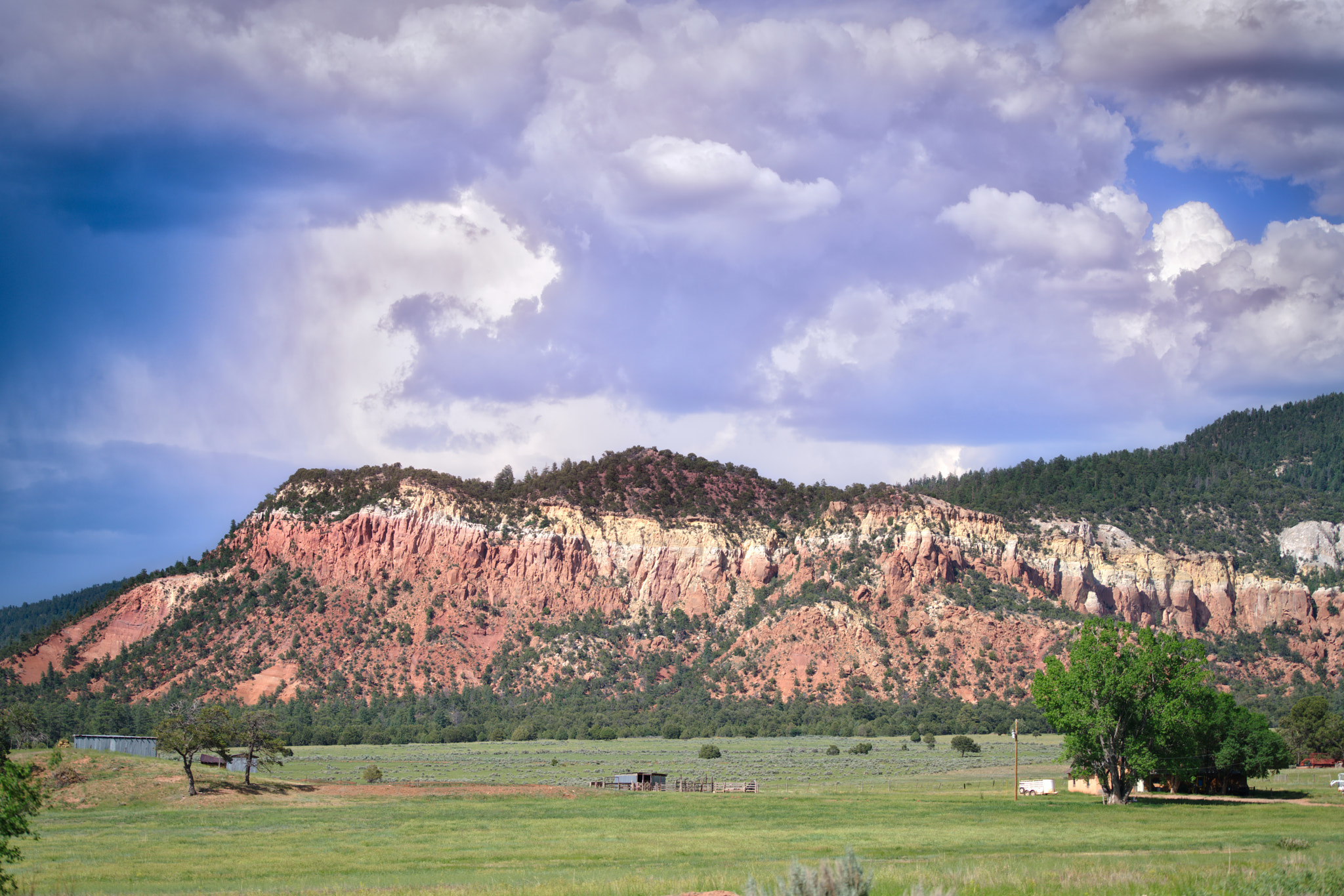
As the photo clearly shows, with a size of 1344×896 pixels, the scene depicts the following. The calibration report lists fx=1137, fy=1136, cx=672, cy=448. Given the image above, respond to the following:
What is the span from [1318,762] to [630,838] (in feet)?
221

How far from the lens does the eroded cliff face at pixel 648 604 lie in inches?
4673

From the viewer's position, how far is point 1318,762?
83812 millimetres

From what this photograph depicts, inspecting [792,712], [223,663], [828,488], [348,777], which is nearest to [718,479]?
[828,488]

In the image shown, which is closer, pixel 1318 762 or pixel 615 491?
pixel 1318 762

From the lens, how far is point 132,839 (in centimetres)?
3994

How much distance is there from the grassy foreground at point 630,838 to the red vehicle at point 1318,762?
22.8 meters

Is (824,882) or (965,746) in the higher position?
(824,882)

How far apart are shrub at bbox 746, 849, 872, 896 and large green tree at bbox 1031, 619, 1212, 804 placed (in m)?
36.8

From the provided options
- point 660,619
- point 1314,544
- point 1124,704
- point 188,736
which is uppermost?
point 1314,544

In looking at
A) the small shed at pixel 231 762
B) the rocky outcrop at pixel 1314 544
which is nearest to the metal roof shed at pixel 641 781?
the small shed at pixel 231 762

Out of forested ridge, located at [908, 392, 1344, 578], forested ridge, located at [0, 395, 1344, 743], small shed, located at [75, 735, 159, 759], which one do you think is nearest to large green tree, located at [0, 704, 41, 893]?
small shed, located at [75, 735, 159, 759]

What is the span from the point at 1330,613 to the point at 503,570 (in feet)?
326

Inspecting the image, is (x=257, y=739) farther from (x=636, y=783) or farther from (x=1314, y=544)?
(x=1314, y=544)

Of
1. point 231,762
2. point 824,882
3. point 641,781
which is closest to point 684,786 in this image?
point 641,781
